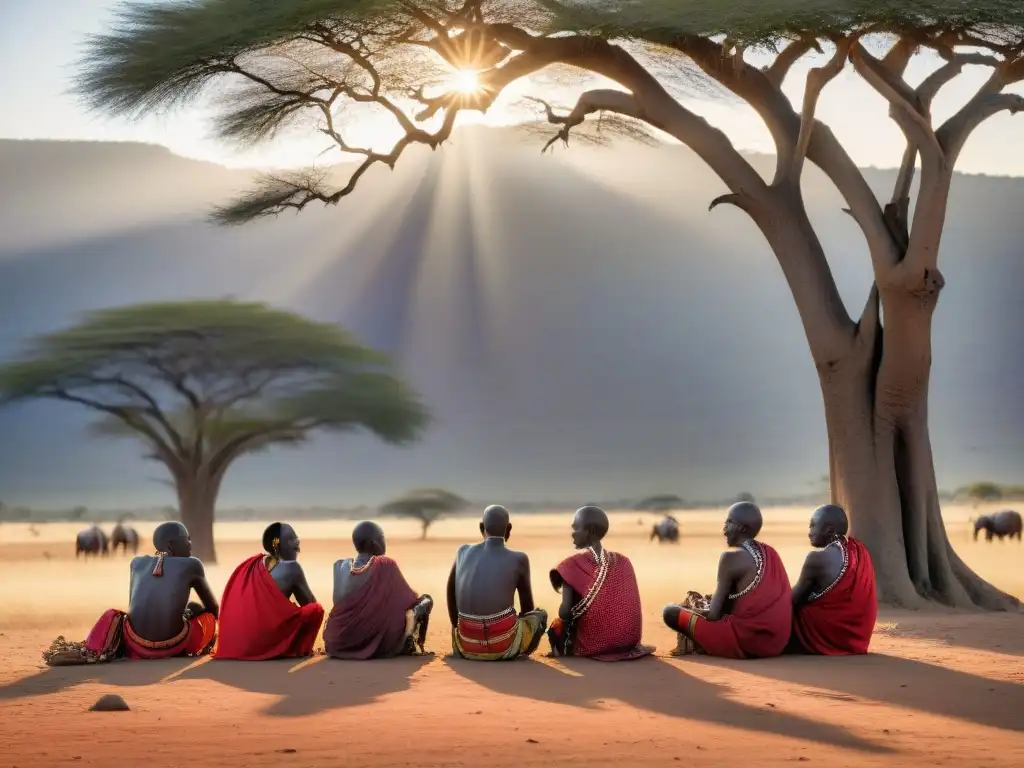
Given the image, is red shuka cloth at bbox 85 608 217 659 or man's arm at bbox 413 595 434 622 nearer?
red shuka cloth at bbox 85 608 217 659

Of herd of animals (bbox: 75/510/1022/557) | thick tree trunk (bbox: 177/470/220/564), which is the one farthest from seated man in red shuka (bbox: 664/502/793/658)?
herd of animals (bbox: 75/510/1022/557)

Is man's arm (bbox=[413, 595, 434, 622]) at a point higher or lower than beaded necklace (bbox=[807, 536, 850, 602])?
lower

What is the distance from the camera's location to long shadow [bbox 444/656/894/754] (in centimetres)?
754

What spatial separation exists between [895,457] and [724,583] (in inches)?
228

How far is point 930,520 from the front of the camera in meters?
15.2

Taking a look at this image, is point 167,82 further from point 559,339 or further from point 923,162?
point 559,339

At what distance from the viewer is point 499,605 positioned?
1026 centimetres

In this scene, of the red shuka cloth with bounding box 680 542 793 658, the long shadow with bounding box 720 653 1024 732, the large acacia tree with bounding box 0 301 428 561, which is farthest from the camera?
the large acacia tree with bounding box 0 301 428 561

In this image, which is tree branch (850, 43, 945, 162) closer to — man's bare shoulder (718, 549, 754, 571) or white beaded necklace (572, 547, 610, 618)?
man's bare shoulder (718, 549, 754, 571)

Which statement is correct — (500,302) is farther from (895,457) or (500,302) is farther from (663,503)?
(895,457)

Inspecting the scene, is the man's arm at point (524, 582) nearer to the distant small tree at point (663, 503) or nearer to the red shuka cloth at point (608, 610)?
the red shuka cloth at point (608, 610)

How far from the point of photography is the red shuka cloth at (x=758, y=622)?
1011cm

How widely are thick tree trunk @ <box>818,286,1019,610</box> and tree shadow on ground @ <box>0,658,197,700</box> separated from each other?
7574 mm

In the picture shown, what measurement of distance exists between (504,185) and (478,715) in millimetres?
141240
